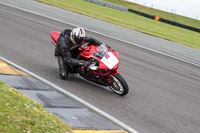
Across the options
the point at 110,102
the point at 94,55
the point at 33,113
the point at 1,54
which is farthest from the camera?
the point at 1,54

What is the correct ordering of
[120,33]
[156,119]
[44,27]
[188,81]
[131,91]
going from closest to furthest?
[156,119] → [131,91] → [188,81] → [44,27] → [120,33]

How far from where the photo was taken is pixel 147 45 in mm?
14531

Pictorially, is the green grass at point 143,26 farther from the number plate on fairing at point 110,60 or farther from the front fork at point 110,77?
the number plate on fairing at point 110,60

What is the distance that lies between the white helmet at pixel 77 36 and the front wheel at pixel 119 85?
1.19 meters

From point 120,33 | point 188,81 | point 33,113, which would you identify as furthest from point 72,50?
point 120,33

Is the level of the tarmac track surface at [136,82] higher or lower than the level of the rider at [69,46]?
lower

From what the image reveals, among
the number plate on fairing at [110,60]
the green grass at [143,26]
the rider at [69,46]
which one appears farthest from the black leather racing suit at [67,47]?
the green grass at [143,26]

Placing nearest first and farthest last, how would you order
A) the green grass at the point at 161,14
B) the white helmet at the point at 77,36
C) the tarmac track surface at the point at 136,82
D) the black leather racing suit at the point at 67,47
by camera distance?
the tarmac track surface at the point at 136,82 → the white helmet at the point at 77,36 → the black leather racing suit at the point at 67,47 → the green grass at the point at 161,14

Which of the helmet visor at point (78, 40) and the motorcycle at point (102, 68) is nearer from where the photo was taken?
the motorcycle at point (102, 68)

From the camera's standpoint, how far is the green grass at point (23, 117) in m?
3.68

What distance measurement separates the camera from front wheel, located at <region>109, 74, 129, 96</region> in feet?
21.9

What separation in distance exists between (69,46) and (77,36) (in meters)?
0.39

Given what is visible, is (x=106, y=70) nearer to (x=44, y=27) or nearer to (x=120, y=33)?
(x=44, y=27)

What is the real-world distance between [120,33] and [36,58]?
830 centimetres
